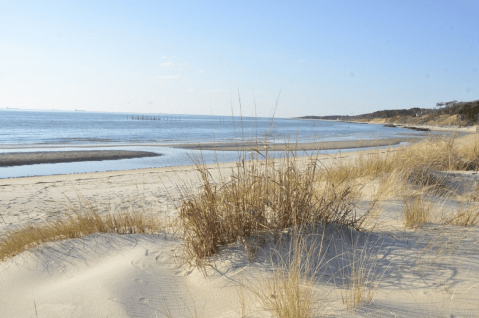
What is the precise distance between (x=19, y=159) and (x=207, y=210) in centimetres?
1830

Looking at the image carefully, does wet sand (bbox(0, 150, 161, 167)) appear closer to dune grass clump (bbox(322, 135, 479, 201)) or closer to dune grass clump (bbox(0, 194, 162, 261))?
dune grass clump (bbox(0, 194, 162, 261))

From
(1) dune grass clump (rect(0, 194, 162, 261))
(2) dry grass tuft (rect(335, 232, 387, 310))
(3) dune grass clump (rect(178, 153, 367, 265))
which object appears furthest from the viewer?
(1) dune grass clump (rect(0, 194, 162, 261))

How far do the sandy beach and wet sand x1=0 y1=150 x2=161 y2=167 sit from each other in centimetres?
1566

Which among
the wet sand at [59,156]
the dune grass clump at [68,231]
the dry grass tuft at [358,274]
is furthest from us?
the wet sand at [59,156]

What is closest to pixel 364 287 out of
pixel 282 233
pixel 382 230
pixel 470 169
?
pixel 282 233

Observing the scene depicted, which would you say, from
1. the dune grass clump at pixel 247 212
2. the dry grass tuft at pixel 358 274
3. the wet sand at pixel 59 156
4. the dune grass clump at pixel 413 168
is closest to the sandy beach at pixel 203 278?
the dry grass tuft at pixel 358 274

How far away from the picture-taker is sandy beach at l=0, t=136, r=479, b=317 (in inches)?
92.9

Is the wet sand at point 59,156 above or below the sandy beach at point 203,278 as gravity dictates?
below

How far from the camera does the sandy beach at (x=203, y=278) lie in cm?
236

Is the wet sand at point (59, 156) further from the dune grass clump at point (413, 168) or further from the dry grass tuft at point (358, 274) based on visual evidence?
Result: the dry grass tuft at point (358, 274)

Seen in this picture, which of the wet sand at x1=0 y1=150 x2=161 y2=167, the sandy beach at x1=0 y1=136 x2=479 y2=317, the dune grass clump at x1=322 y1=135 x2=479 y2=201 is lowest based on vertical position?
the wet sand at x1=0 y1=150 x2=161 y2=167

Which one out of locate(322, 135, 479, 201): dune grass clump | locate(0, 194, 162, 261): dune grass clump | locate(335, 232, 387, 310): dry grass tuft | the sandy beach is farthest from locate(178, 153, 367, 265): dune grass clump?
locate(0, 194, 162, 261): dune grass clump

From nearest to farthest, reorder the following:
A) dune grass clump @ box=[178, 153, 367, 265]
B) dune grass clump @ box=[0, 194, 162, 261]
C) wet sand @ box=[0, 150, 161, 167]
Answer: dune grass clump @ box=[178, 153, 367, 265] < dune grass clump @ box=[0, 194, 162, 261] < wet sand @ box=[0, 150, 161, 167]

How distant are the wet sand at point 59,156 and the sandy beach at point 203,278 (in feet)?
51.4
